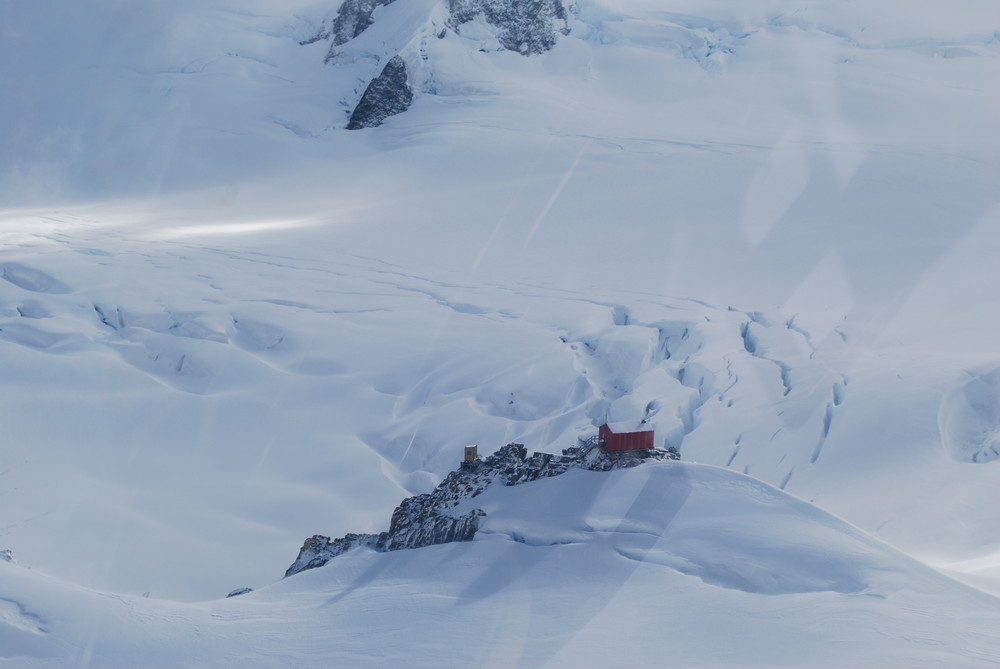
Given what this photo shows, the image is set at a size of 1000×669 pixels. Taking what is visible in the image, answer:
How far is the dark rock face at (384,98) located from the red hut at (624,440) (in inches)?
1018

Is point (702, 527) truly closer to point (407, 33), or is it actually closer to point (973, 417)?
point (973, 417)

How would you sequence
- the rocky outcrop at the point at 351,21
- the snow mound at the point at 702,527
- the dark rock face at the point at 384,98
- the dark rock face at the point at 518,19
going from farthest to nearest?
1. the rocky outcrop at the point at 351,21
2. the dark rock face at the point at 518,19
3. the dark rock face at the point at 384,98
4. the snow mound at the point at 702,527

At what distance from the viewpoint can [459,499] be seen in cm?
939

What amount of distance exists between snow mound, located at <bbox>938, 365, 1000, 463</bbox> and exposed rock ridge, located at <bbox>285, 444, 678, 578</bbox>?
5.04 m

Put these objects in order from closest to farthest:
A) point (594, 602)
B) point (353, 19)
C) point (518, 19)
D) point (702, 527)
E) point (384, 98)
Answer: point (594, 602)
point (702, 527)
point (384, 98)
point (518, 19)
point (353, 19)

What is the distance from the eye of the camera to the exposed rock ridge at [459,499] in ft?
29.3

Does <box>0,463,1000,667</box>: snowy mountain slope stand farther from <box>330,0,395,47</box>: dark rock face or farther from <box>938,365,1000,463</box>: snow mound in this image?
<box>330,0,395,47</box>: dark rock face

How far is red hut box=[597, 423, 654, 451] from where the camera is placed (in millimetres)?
9109

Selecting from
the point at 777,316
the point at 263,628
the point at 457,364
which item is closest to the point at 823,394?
the point at 777,316

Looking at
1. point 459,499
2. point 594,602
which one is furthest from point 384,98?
point 594,602

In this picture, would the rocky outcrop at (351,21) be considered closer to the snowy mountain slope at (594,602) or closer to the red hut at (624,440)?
the red hut at (624,440)

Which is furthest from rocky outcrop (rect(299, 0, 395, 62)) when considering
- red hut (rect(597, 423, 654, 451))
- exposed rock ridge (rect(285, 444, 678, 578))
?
red hut (rect(597, 423, 654, 451))

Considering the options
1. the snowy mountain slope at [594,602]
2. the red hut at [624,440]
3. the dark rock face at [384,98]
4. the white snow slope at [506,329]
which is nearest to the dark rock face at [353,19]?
the white snow slope at [506,329]

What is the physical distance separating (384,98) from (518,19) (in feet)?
20.4
